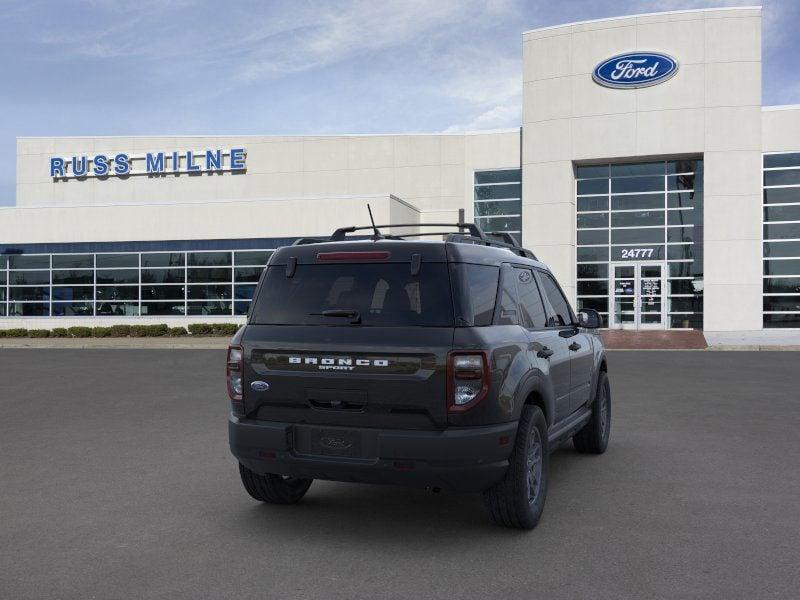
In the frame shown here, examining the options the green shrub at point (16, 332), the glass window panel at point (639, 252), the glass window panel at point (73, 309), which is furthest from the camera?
the glass window panel at point (73, 309)

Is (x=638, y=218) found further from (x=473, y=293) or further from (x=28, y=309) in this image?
(x=473, y=293)

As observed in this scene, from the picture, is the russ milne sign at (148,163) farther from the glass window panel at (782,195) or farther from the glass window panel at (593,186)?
the glass window panel at (782,195)

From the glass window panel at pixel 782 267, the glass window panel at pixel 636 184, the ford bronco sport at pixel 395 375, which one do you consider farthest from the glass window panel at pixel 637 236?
the ford bronco sport at pixel 395 375

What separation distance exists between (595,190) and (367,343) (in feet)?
90.6

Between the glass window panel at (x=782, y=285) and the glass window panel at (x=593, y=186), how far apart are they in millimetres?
6855

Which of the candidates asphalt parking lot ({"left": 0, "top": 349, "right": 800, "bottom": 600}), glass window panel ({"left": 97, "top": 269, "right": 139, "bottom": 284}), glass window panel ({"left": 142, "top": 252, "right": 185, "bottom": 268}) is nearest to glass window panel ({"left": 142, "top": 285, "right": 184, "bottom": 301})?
glass window panel ({"left": 97, "top": 269, "right": 139, "bottom": 284})

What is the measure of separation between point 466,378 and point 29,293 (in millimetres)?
34726

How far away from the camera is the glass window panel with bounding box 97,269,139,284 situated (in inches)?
1329

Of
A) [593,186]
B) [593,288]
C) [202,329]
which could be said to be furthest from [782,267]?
[202,329]

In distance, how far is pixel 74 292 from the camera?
34.4 m

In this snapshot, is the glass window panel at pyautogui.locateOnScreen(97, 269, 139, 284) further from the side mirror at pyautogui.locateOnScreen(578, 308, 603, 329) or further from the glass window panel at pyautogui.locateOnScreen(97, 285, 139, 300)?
the side mirror at pyautogui.locateOnScreen(578, 308, 603, 329)

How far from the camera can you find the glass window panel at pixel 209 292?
108 ft

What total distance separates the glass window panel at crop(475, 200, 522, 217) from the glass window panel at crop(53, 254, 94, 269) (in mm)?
16960

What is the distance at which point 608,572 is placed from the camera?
4.34 meters
